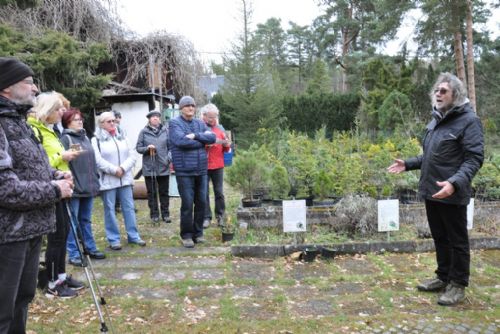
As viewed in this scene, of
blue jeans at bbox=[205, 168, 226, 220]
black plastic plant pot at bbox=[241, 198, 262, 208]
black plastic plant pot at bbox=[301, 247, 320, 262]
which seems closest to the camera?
black plastic plant pot at bbox=[301, 247, 320, 262]

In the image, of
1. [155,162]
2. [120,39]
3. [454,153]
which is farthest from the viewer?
[120,39]

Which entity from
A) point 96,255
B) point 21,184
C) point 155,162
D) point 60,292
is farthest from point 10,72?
point 155,162

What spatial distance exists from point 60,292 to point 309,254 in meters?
2.51

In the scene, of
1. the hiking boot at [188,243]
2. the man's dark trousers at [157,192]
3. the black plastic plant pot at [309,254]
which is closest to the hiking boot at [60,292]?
the hiking boot at [188,243]

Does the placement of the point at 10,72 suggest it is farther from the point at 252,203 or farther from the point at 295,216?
the point at 252,203

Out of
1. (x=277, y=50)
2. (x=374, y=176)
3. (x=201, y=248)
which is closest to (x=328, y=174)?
(x=374, y=176)

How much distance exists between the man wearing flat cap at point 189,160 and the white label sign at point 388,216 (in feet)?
7.05

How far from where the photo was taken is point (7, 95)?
2205 mm

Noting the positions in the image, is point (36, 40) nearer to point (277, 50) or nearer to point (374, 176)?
point (374, 176)

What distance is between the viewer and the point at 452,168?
3400mm

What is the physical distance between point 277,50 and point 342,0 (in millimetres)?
10906

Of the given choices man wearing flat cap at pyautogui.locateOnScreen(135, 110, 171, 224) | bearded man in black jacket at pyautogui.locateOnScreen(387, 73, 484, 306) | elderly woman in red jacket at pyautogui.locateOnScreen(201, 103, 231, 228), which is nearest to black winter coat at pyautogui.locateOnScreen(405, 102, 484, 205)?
bearded man in black jacket at pyautogui.locateOnScreen(387, 73, 484, 306)

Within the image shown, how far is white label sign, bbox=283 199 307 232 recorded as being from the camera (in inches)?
192

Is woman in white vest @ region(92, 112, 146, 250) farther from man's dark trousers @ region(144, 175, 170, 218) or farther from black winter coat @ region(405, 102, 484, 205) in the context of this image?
black winter coat @ region(405, 102, 484, 205)
